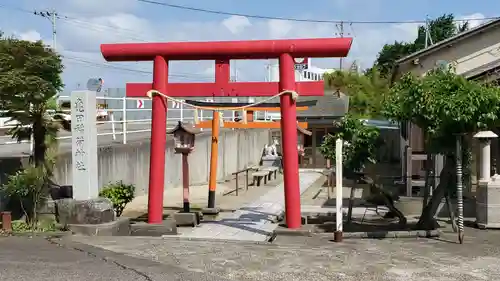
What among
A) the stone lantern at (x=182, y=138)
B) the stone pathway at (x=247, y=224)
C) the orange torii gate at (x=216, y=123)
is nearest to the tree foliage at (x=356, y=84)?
the stone pathway at (x=247, y=224)

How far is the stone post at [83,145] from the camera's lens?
1011 cm

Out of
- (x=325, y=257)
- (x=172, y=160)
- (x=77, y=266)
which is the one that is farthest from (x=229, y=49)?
(x=172, y=160)

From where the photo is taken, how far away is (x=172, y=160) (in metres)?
19.4

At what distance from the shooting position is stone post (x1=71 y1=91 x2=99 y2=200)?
33.2ft

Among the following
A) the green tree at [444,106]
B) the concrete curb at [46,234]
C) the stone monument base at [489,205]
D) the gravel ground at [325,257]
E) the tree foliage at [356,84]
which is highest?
the tree foliage at [356,84]

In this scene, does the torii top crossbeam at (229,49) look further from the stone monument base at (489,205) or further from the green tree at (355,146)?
the stone monument base at (489,205)

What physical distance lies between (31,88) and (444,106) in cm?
663

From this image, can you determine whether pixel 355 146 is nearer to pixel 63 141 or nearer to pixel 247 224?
pixel 247 224

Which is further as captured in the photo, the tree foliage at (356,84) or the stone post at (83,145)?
the tree foliage at (356,84)

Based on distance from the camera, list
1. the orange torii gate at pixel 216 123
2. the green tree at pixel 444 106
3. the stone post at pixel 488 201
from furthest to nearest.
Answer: the orange torii gate at pixel 216 123, the stone post at pixel 488 201, the green tree at pixel 444 106

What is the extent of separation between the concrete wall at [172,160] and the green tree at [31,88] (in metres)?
1.70

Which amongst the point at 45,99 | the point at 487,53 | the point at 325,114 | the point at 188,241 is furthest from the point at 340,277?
the point at 325,114

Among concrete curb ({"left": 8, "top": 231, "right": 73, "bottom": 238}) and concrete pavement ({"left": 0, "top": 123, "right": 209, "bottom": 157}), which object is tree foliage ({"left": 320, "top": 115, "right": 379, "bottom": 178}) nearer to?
concrete curb ({"left": 8, "top": 231, "right": 73, "bottom": 238})

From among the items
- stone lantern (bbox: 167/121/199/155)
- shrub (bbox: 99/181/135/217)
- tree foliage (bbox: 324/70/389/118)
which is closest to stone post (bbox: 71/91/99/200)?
shrub (bbox: 99/181/135/217)
